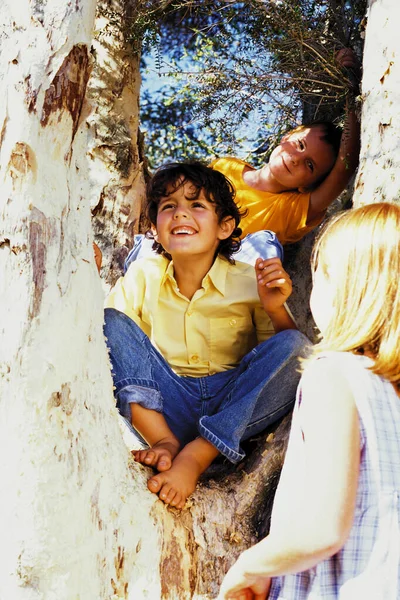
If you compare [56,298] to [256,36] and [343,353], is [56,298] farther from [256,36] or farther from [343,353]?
[256,36]

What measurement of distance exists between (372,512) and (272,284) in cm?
129

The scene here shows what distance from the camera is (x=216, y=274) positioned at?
3068 mm

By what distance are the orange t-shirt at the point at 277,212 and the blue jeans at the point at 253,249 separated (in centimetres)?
46

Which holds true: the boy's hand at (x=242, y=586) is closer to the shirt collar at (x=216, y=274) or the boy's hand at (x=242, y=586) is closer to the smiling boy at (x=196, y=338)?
the smiling boy at (x=196, y=338)

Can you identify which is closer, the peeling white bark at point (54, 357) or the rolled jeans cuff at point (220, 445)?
the peeling white bark at point (54, 357)

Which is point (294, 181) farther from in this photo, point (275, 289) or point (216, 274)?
point (275, 289)

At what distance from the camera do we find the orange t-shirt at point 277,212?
393 cm

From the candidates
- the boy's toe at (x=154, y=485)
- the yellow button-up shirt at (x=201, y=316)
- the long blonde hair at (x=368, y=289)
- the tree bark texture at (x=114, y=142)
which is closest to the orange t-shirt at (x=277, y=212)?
the tree bark texture at (x=114, y=142)

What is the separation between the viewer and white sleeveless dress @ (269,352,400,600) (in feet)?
5.08

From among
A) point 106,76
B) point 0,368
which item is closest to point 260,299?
point 0,368

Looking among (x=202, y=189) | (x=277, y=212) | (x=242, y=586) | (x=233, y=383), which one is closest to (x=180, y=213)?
(x=202, y=189)

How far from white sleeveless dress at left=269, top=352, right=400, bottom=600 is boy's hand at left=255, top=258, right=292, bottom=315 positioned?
1137 millimetres

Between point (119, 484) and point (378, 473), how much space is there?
90cm

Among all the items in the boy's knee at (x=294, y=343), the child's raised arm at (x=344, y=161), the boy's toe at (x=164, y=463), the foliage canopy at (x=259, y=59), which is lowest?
the boy's toe at (x=164, y=463)
